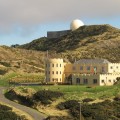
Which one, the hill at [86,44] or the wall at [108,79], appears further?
the hill at [86,44]

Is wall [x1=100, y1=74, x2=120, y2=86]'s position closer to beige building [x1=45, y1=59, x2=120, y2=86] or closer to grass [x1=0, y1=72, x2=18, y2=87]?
beige building [x1=45, y1=59, x2=120, y2=86]

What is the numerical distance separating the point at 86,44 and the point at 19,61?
48557 mm

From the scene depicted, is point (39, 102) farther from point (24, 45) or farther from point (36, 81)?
point (24, 45)

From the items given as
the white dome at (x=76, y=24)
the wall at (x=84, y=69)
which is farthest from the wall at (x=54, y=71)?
the white dome at (x=76, y=24)

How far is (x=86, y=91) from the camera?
7131 centimetres

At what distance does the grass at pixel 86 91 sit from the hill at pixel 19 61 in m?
26.6

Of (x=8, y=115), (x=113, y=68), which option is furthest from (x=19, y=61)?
(x=8, y=115)

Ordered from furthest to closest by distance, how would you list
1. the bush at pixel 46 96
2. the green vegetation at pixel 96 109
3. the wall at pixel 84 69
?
the wall at pixel 84 69 → the bush at pixel 46 96 → the green vegetation at pixel 96 109

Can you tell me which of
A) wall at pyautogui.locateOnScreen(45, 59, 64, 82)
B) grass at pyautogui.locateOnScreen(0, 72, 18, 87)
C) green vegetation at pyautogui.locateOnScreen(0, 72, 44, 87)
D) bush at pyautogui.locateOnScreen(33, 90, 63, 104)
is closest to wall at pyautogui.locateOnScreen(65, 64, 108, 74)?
wall at pyautogui.locateOnScreen(45, 59, 64, 82)

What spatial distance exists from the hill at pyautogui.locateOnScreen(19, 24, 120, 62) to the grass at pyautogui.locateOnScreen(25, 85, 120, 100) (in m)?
54.4

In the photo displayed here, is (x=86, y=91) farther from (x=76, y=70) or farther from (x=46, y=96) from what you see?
(x=76, y=70)

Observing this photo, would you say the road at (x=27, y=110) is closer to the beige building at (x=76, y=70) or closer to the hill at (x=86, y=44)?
the beige building at (x=76, y=70)

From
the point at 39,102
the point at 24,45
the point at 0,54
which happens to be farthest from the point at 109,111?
the point at 24,45

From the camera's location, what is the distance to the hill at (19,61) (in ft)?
344
